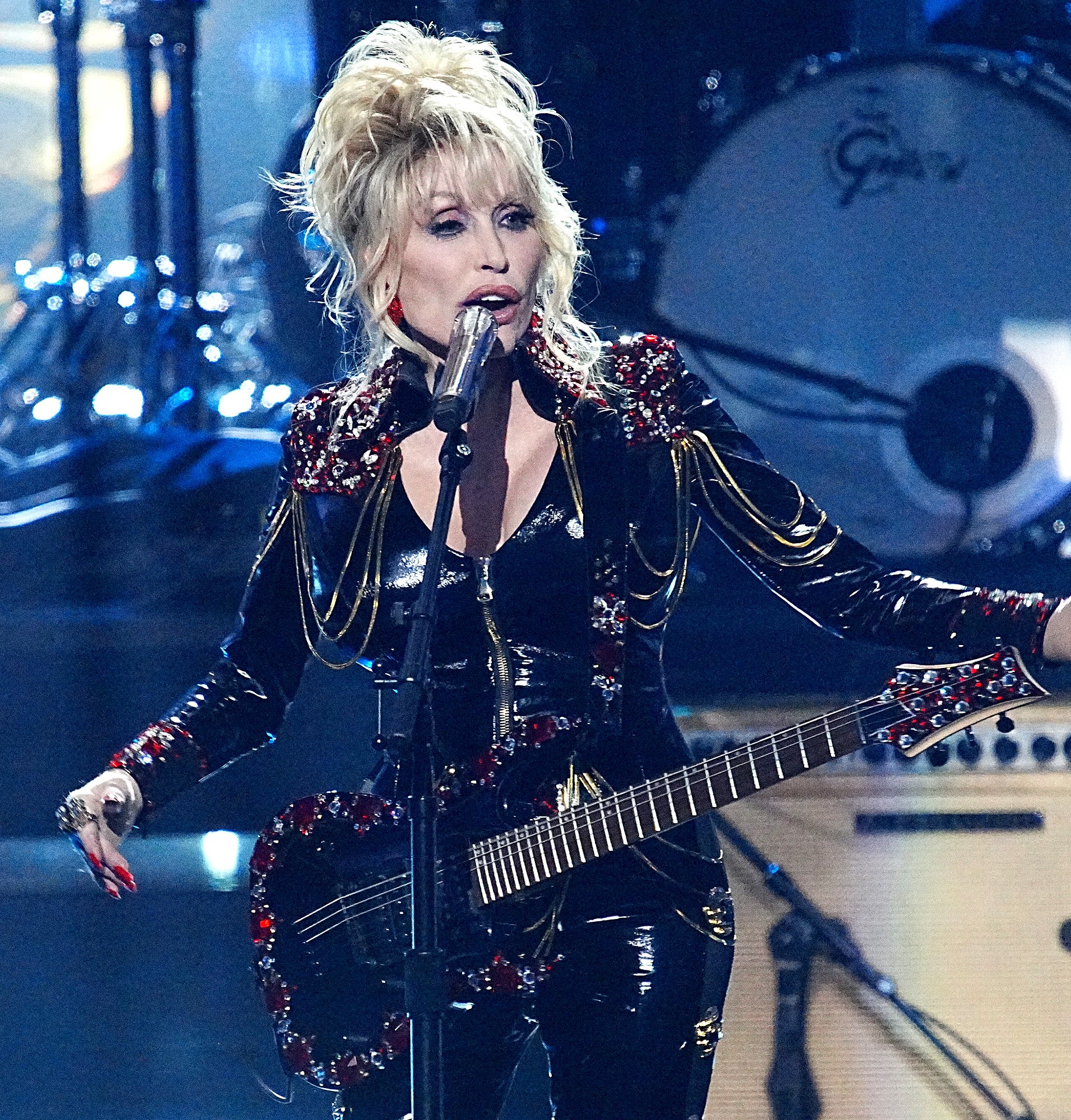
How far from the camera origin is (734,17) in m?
3.03

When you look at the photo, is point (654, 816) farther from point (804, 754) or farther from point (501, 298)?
point (501, 298)

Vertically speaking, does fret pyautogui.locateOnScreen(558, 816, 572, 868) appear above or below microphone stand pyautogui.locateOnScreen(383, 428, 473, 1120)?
below

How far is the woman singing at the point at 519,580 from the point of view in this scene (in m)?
1.69

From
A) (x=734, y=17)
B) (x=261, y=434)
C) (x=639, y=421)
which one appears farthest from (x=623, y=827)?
(x=734, y=17)

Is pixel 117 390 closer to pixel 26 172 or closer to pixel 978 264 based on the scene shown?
pixel 26 172

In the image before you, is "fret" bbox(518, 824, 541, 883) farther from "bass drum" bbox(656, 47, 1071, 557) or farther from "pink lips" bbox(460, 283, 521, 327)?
"bass drum" bbox(656, 47, 1071, 557)

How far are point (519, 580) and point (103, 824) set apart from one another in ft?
1.78

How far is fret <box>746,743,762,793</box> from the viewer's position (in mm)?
1713

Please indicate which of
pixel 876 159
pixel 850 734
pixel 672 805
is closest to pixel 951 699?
pixel 850 734

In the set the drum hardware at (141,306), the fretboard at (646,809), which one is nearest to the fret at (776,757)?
the fretboard at (646,809)

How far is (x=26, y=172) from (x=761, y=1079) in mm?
2124

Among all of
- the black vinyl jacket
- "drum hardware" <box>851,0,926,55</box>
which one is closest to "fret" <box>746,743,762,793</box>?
the black vinyl jacket

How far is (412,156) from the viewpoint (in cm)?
185

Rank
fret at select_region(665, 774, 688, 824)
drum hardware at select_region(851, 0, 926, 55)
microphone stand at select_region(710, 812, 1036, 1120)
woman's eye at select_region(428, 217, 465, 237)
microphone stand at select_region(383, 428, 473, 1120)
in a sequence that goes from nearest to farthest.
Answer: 1. microphone stand at select_region(383, 428, 473, 1120)
2. fret at select_region(665, 774, 688, 824)
3. woman's eye at select_region(428, 217, 465, 237)
4. microphone stand at select_region(710, 812, 1036, 1120)
5. drum hardware at select_region(851, 0, 926, 55)
